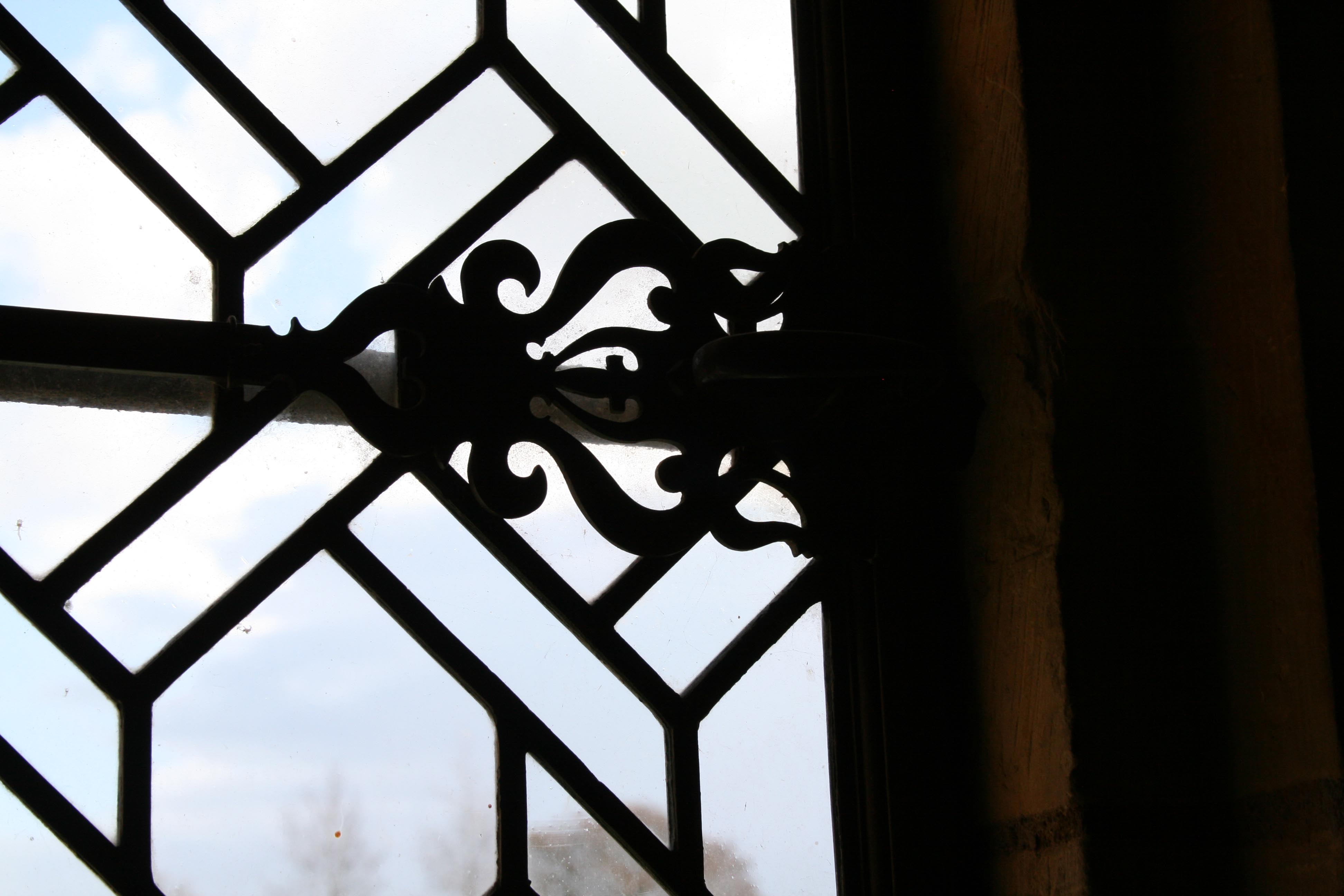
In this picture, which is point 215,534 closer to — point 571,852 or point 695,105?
point 571,852

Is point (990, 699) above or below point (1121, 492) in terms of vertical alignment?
below

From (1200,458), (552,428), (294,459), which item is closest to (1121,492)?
(1200,458)

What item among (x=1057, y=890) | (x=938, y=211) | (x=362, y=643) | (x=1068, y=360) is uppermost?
(x=938, y=211)

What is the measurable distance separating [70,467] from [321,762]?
0.18 meters

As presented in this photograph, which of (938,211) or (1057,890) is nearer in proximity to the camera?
(1057,890)

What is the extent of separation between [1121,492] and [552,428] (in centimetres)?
29

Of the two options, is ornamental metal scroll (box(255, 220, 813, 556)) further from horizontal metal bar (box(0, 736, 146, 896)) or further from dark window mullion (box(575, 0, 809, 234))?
horizontal metal bar (box(0, 736, 146, 896))

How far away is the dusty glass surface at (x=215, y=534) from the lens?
54 centimetres

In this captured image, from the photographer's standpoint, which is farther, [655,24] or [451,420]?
[655,24]

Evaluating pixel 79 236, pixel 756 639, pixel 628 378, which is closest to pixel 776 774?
pixel 756 639

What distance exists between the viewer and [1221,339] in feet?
1.92

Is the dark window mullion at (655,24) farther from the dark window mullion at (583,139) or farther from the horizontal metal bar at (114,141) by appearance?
the horizontal metal bar at (114,141)

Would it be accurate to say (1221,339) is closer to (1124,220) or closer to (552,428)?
(1124,220)

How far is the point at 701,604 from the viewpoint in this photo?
64 cm
